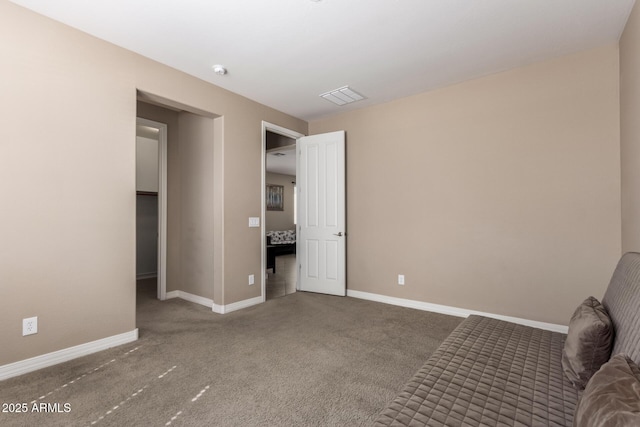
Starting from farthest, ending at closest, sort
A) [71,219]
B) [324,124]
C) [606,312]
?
[324,124]
[71,219]
[606,312]

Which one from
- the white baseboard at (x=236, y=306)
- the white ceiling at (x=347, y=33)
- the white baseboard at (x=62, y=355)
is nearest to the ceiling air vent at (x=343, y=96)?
the white ceiling at (x=347, y=33)

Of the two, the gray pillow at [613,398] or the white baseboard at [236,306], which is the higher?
the gray pillow at [613,398]

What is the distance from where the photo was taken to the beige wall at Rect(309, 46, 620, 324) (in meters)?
2.80

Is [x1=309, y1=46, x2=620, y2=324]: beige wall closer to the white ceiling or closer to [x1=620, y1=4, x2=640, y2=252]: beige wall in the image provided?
[x1=620, y1=4, x2=640, y2=252]: beige wall

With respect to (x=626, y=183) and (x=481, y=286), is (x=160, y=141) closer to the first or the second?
(x=481, y=286)

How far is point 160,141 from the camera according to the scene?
14.0ft

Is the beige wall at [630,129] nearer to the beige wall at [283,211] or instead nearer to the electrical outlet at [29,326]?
the electrical outlet at [29,326]

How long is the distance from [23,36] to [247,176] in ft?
7.31

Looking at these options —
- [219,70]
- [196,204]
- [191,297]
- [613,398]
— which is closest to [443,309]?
[613,398]

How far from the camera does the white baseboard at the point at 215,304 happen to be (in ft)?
12.0

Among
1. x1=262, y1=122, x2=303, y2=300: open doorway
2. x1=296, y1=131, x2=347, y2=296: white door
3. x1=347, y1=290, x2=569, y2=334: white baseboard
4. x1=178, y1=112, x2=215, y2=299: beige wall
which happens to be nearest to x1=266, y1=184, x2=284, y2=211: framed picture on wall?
x1=262, y1=122, x2=303, y2=300: open doorway

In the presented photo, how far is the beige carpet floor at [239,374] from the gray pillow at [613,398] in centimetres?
112

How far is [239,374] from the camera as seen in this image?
220 centimetres

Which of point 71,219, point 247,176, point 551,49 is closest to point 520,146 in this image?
point 551,49
